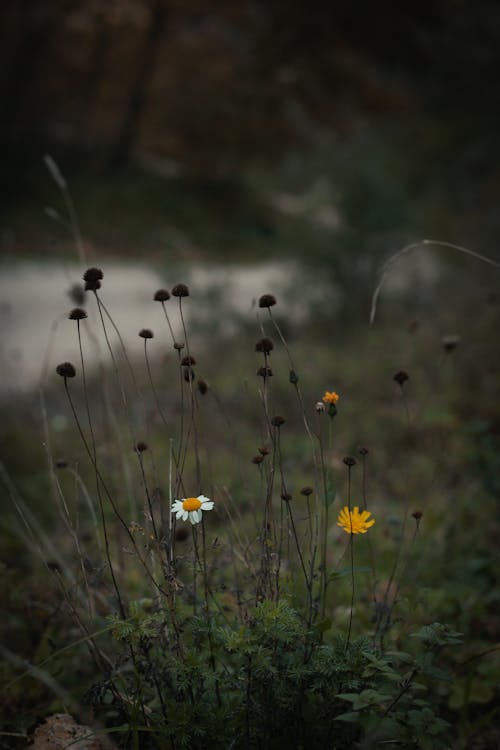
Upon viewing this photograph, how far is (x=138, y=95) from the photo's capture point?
18.2m

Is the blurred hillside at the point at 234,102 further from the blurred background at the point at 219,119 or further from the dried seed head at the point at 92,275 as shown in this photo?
the dried seed head at the point at 92,275

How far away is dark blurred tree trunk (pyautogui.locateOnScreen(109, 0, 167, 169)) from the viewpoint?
17638 mm

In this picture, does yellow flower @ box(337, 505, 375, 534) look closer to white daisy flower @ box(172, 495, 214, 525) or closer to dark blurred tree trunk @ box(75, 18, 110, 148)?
white daisy flower @ box(172, 495, 214, 525)

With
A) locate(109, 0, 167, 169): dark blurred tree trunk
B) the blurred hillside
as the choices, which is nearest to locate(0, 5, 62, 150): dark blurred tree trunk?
the blurred hillside

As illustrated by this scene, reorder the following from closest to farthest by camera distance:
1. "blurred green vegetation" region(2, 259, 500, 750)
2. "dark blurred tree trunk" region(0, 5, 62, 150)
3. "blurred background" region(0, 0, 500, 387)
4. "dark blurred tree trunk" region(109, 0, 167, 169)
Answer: "blurred green vegetation" region(2, 259, 500, 750), "blurred background" region(0, 0, 500, 387), "dark blurred tree trunk" region(0, 5, 62, 150), "dark blurred tree trunk" region(109, 0, 167, 169)

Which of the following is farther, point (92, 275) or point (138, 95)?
point (138, 95)

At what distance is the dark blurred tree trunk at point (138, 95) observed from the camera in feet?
57.9

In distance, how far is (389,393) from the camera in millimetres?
5023

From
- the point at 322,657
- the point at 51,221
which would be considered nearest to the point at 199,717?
the point at 322,657

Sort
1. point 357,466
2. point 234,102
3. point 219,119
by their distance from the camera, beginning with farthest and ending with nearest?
point 234,102 < point 219,119 < point 357,466

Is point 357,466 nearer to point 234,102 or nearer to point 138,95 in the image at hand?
point 234,102

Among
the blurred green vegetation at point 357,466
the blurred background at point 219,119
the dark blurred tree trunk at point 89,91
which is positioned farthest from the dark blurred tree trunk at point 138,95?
the blurred green vegetation at point 357,466

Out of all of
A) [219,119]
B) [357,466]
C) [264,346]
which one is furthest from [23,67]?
[264,346]

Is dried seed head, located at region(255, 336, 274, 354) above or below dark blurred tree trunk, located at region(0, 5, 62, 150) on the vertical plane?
→ below
